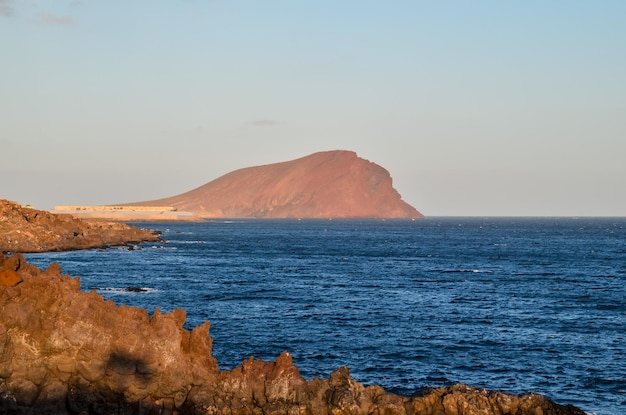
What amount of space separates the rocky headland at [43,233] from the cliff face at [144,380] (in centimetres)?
6338

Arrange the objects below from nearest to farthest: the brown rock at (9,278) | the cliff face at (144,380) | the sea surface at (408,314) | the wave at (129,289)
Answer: the cliff face at (144,380)
the brown rock at (9,278)
the sea surface at (408,314)
the wave at (129,289)

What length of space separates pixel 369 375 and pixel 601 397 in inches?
332

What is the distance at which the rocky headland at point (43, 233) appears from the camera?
94.6 m

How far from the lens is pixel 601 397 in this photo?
2848 cm

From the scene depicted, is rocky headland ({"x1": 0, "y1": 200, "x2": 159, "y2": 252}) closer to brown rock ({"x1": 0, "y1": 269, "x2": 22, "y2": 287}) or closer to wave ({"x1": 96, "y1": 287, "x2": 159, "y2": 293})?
wave ({"x1": 96, "y1": 287, "x2": 159, "y2": 293})

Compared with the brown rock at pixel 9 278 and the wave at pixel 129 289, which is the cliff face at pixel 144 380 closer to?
the brown rock at pixel 9 278

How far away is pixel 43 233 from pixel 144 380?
279ft

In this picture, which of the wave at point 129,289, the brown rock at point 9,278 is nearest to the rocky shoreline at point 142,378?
the brown rock at point 9,278

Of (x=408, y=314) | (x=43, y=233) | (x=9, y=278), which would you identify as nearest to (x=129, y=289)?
(x=408, y=314)

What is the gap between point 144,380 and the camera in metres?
23.2

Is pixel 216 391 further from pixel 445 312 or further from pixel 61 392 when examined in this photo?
pixel 445 312

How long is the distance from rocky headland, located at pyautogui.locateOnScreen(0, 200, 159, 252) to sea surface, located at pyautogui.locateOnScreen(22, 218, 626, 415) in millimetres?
5041

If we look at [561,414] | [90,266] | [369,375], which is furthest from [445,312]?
[90,266]

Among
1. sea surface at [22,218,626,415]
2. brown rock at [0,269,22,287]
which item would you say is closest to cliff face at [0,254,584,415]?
brown rock at [0,269,22,287]
